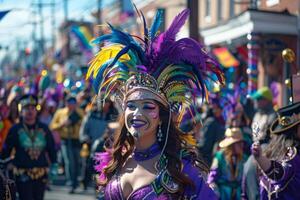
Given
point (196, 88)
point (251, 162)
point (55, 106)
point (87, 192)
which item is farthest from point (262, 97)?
point (55, 106)

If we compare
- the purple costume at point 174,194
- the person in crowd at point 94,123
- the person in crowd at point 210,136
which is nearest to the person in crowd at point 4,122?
the person in crowd at point 94,123

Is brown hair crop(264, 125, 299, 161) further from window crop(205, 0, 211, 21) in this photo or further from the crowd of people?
window crop(205, 0, 211, 21)

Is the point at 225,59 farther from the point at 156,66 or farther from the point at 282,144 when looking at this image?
the point at 156,66

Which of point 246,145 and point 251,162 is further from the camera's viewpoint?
point 246,145

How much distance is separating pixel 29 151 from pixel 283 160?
3.62 meters

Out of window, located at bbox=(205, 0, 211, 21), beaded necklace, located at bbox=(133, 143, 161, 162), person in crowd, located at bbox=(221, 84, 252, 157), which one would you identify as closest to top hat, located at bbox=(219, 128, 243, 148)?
person in crowd, located at bbox=(221, 84, 252, 157)

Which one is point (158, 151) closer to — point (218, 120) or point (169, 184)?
point (169, 184)

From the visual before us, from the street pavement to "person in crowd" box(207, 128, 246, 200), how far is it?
4496 millimetres

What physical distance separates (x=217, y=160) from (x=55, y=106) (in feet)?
35.0

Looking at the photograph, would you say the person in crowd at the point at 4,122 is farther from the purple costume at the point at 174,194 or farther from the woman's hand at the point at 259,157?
the purple costume at the point at 174,194

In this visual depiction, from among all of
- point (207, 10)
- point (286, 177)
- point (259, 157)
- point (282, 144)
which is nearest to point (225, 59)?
point (207, 10)

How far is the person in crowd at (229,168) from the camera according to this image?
8141mm

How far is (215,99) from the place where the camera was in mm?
11156

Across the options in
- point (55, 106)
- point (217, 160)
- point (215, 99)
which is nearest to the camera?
point (217, 160)
